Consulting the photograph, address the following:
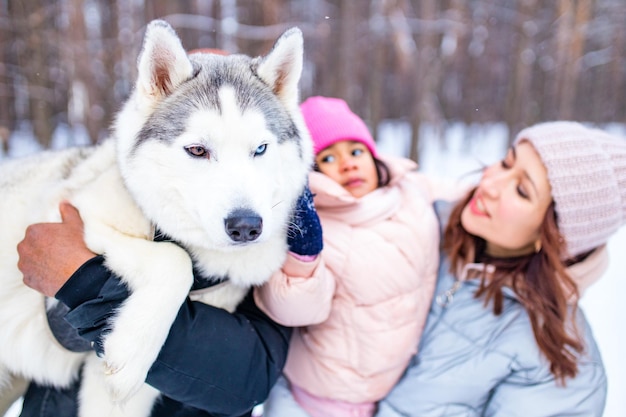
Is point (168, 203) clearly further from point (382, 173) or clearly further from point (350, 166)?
point (382, 173)

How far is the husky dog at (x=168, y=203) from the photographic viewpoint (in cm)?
128

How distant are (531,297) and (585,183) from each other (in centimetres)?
50

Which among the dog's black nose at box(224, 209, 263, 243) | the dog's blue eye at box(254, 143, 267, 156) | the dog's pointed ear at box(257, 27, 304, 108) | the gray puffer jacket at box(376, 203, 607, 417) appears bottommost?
the gray puffer jacket at box(376, 203, 607, 417)

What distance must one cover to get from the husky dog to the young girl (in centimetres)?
30

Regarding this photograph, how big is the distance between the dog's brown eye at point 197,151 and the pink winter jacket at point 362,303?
0.58 meters

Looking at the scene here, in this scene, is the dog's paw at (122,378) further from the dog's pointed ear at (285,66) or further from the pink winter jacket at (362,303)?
the dog's pointed ear at (285,66)

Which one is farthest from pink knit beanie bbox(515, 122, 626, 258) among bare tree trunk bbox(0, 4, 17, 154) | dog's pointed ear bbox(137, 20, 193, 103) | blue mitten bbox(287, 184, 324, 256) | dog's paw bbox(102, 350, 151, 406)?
bare tree trunk bbox(0, 4, 17, 154)

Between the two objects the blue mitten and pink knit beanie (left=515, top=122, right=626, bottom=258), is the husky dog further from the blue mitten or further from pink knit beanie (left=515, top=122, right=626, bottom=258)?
pink knit beanie (left=515, top=122, right=626, bottom=258)

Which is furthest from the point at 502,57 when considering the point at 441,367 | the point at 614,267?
the point at 441,367

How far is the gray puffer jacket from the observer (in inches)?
65.1

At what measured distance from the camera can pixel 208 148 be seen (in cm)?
138

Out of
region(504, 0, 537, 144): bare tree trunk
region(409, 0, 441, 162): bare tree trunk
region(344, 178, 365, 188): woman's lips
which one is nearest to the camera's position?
region(344, 178, 365, 188): woman's lips

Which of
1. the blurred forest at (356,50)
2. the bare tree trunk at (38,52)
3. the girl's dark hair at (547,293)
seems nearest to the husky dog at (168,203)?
the girl's dark hair at (547,293)

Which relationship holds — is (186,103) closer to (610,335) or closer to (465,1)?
(610,335)
